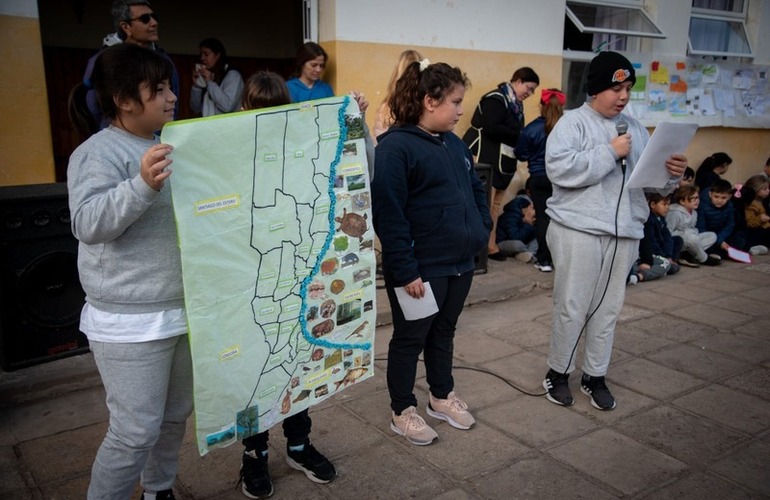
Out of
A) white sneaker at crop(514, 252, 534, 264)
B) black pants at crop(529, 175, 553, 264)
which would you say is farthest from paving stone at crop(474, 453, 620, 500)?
white sneaker at crop(514, 252, 534, 264)

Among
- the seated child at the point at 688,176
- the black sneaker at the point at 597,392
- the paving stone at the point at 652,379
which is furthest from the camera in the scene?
the seated child at the point at 688,176

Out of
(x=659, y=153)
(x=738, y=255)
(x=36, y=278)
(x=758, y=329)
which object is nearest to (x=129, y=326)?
(x=36, y=278)

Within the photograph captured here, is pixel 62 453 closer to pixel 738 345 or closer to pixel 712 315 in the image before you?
pixel 738 345

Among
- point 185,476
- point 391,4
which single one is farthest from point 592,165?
point 391,4

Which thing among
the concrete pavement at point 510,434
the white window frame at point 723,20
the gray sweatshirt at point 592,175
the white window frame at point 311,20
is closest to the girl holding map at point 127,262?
the concrete pavement at point 510,434

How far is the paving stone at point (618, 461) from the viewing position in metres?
2.83

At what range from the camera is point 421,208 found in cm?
287

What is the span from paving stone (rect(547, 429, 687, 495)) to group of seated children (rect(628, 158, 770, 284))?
3.17 m

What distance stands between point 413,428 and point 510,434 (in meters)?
0.52

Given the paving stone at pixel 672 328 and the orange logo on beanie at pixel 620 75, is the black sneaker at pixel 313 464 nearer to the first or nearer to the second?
the orange logo on beanie at pixel 620 75

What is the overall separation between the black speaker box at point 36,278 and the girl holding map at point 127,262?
180 cm

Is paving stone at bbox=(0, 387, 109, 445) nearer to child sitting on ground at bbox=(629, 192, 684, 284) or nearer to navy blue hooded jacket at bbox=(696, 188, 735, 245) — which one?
child sitting on ground at bbox=(629, 192, 684, 284)

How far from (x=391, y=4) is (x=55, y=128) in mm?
3620

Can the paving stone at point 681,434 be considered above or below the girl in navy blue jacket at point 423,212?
below
